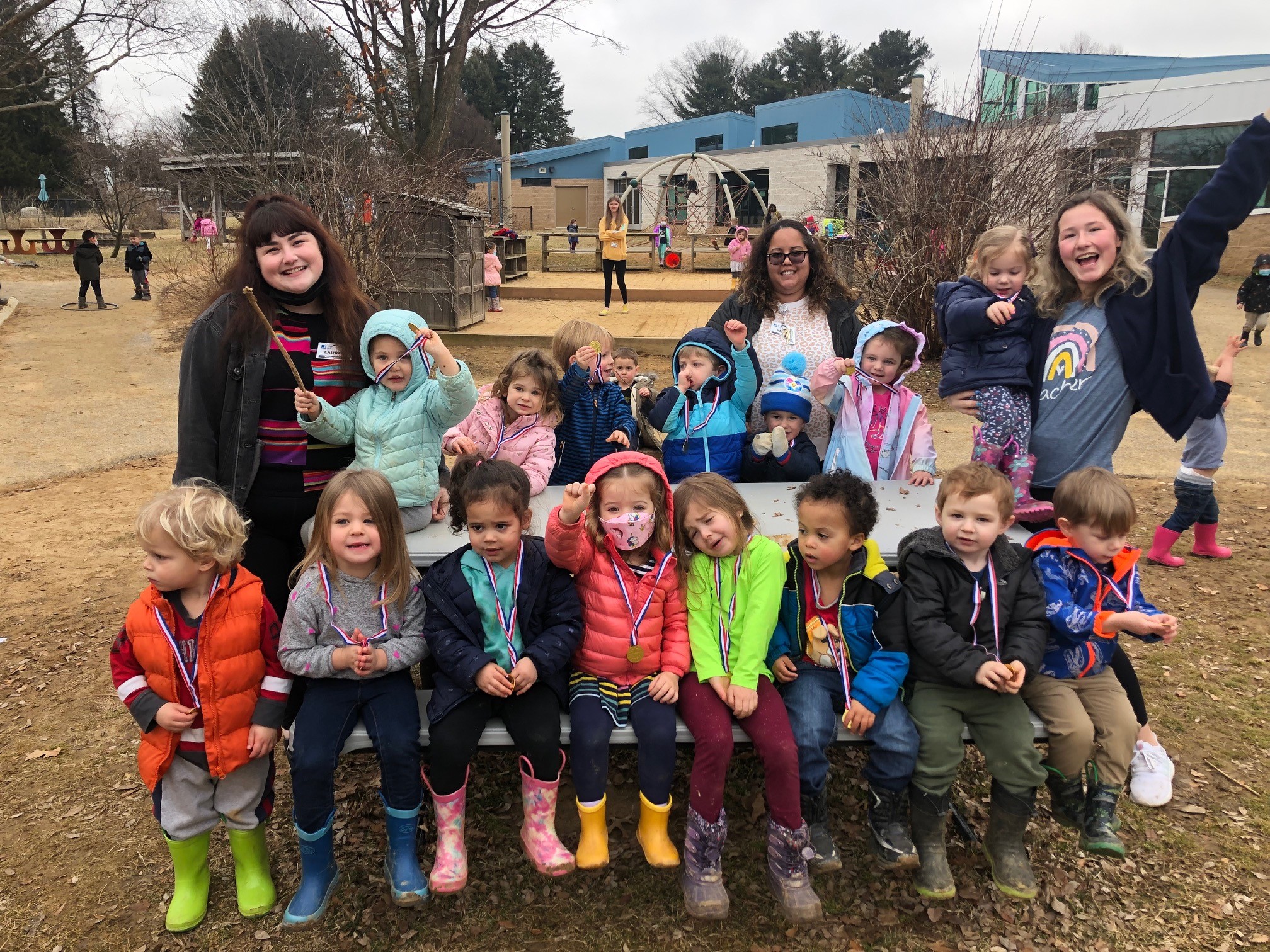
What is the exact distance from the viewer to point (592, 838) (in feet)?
7.97

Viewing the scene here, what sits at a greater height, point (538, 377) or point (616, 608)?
point (538, 377)

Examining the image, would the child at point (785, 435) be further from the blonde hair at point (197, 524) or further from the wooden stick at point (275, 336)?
the blonde hair at point (197, 524)

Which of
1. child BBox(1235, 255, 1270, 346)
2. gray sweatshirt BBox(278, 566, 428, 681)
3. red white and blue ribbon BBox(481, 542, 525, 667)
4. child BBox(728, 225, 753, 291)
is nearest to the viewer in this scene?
gray sweatshirt BBox(278, 566, 428, 681)

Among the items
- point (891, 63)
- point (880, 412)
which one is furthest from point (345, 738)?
point (891, 63)

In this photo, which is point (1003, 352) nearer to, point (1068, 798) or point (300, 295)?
point (1068, 798)

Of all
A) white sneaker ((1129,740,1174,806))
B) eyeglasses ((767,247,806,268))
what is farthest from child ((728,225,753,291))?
white sneaker ((1129,740,1174,806))

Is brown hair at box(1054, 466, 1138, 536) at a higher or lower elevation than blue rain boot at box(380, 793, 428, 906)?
higher

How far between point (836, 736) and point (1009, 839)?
563 mm

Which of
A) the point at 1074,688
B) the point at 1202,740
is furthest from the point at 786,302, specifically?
the point at 1202,740

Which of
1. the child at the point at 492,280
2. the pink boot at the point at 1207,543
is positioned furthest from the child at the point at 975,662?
the child at the point at 492,280

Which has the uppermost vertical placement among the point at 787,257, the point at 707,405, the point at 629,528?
the point at 787,257

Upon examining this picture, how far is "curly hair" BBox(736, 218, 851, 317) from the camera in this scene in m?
3.84

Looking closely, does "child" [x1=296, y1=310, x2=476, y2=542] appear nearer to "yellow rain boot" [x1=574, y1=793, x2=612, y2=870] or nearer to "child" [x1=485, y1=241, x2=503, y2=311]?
"yellow rain boot" [x1=574, y1=793, x2=612, y2=870]

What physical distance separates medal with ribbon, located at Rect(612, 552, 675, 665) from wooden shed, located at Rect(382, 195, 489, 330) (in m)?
9.78
